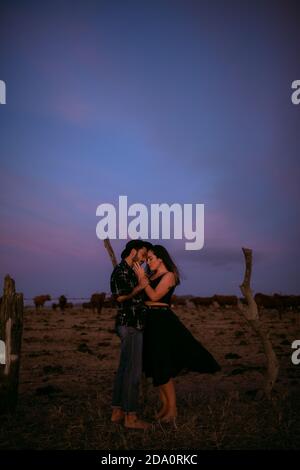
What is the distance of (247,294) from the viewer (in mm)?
9141

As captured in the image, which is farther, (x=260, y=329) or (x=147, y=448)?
(x=260, y=329)

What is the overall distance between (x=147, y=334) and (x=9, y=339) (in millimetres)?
2056

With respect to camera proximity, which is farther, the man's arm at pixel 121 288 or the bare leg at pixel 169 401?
→ the bare leg at pixel 169 401

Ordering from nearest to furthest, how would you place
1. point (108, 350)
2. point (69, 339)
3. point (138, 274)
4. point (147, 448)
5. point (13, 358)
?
point (147, 448) < point (138, 274) < point (13, 358) < point (108, 350) < point (69, 339)

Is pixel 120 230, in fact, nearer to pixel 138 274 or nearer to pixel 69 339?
pixel 138 274

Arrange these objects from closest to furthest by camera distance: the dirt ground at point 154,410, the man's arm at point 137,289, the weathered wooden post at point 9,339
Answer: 1. the dirt ground at point 154,410
2. the man's arm at point 137,289
3. the weathered wooden post at point 9,339

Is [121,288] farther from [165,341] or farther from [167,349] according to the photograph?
[167,349]

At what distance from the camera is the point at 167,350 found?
288 inches

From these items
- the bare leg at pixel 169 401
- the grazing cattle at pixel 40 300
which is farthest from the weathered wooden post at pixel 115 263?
the grazing cattle at pixel 40 300

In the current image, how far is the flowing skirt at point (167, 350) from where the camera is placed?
7188 mm

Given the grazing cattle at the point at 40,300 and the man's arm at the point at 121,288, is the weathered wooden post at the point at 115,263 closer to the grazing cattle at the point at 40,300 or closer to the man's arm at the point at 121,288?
the man's arm at the point at 121,288

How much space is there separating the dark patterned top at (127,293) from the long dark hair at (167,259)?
520mm
